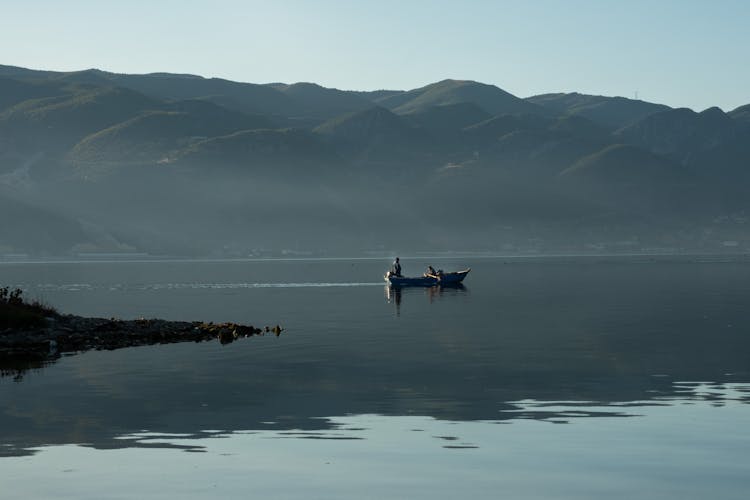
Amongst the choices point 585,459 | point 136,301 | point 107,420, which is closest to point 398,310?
point 136,301

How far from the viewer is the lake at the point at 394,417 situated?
76.9ft

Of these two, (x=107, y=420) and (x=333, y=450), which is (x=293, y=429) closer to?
(x=333, y=450)

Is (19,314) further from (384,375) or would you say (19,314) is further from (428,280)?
(428,280)

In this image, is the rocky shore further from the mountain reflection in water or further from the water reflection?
the water reflection

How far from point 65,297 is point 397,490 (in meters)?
103

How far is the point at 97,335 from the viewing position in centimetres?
6181

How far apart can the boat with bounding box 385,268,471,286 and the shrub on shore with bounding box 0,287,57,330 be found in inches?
3145

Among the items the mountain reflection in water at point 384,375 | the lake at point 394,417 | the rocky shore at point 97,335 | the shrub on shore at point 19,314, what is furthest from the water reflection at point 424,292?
the shrub on shore at point 19,314

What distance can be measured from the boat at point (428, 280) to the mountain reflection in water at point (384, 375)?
5338 cm

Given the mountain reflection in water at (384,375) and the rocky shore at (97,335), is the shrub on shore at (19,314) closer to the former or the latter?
the rocky shore at (97,335)

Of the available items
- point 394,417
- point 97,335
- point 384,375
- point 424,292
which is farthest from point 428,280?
point 394,417

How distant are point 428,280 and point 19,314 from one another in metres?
89.0

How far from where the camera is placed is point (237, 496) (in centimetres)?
2217

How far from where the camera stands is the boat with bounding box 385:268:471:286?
463 feet
